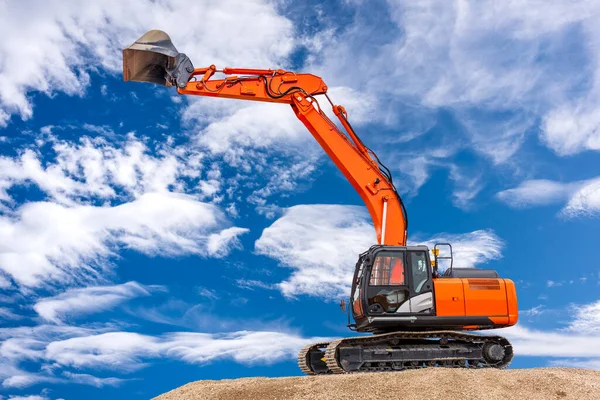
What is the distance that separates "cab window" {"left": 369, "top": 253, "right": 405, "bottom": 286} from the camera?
40.0ft

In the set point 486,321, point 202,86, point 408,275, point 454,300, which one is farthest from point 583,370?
point 202,86

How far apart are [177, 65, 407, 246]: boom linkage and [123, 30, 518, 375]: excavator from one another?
23mm

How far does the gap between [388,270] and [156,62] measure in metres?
6.24

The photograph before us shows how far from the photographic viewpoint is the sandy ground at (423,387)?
1040cm

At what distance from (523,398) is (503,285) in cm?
269

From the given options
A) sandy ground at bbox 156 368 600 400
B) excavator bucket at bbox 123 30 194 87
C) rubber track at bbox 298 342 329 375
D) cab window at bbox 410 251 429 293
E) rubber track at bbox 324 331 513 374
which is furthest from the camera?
rubber track at bbox 298 342 329 375

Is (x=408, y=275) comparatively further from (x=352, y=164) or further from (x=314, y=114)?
Result: (x=314, y=114)

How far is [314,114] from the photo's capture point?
1366 cm

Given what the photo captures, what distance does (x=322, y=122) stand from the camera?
13.6 m

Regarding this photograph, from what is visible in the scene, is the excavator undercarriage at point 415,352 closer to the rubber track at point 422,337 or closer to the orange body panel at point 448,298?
the rubber track at point 422,337

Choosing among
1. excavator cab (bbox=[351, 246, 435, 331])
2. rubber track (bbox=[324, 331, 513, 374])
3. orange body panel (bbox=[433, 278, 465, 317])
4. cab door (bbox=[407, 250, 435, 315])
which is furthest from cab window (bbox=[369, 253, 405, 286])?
rubber track (bbox=[324, 331, 513, 374])

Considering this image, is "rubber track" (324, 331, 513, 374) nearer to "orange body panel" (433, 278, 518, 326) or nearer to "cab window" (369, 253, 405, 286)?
"orange body panel" (433, 278, 518, 326)

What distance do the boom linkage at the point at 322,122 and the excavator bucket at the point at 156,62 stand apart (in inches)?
11.6

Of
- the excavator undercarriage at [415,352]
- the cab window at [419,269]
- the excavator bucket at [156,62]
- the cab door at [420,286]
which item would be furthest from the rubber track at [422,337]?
the excavator bucket at [156,62]
